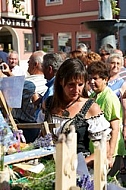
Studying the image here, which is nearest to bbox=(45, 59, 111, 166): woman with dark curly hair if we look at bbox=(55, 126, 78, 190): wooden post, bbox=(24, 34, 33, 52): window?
bbox=(55, 126, 78, 190): wooden post

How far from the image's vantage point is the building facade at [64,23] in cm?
2111

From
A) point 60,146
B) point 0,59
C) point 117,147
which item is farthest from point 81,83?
point 0,59

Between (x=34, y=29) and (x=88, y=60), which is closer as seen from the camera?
(x=88, y=60)

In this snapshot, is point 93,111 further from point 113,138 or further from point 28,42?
point 28,42

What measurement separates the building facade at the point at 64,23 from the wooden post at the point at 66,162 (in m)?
19.4

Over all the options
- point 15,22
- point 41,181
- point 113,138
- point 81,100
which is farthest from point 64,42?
point 41,181

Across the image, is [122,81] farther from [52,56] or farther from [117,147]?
[117,147]

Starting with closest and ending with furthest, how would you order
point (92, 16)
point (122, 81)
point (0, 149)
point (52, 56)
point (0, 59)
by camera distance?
point (0, 149) < point (52, 56) < point (122, 81) < point (0, 59) < point (92, 16)

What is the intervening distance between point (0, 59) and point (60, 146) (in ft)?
16.4

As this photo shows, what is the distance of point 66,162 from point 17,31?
833 inches

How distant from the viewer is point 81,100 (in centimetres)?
259

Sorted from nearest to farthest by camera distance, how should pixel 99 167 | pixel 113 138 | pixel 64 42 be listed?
pixel 99 167 < pixel 113 138 < pixel 64 42

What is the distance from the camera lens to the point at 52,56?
3.79 m

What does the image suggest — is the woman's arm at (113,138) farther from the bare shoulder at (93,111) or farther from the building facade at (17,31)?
the building facade at (17,31)
